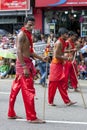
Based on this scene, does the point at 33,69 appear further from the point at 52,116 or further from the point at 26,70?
the point at 52,116

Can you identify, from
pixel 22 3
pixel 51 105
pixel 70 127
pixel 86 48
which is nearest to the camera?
pixel 70 127

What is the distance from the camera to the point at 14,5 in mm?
27531

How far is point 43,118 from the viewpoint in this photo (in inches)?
368

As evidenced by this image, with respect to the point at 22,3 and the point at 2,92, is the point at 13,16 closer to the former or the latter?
the point at 22,3

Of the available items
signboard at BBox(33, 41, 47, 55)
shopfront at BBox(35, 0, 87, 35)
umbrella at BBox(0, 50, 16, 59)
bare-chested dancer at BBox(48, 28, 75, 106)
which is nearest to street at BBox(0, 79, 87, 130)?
bare-chested dancer at BBox(48, 28, 75, 106)

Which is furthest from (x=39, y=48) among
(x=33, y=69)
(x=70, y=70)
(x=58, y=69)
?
(x=33, y=69)

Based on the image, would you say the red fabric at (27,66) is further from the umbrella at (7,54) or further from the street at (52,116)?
the umbrella at (7,54)

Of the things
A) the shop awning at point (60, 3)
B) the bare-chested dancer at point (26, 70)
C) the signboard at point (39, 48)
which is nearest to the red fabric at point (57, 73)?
the bare-chested dancer at point (26, 70)

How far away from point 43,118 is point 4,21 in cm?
1972

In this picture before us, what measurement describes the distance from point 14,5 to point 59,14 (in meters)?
2.60

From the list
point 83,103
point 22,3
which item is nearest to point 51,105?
point 83,103

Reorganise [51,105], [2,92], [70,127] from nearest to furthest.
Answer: [70,127] → [51,105] → [2,92]

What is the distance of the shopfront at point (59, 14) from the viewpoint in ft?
85.6

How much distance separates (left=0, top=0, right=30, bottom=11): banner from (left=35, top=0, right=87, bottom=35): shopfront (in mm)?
612
